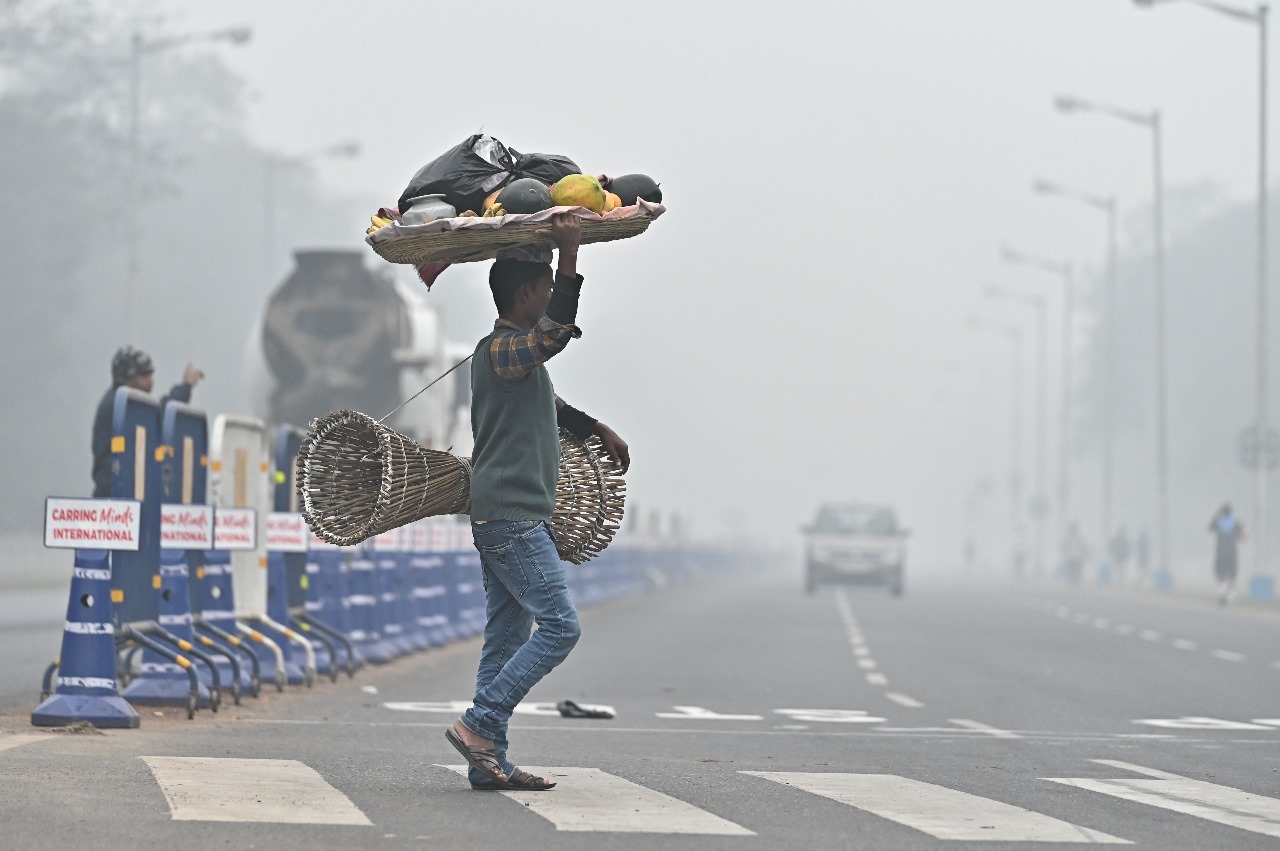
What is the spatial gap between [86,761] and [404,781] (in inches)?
52.5

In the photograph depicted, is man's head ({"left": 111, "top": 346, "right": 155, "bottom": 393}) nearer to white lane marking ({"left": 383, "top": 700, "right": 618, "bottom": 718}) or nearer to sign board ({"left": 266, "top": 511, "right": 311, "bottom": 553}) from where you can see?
sign board ({"left": 266, "top": 511, "right": 311, "bottom": 553})

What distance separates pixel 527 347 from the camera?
8.80 meters

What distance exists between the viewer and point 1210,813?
8.91m

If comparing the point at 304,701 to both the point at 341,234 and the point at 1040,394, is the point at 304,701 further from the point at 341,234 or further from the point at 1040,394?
the point at 341,234

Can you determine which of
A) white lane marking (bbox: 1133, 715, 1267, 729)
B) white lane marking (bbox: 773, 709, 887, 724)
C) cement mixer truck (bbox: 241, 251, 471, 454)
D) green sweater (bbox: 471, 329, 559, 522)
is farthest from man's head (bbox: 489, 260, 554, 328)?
cement mixer truck (bbox: 241, 251, 471, 454)

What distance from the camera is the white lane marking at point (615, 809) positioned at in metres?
8.05

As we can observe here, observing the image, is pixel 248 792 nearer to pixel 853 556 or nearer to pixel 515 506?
pixel 515 506

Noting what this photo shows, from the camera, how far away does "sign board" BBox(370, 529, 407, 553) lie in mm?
19500

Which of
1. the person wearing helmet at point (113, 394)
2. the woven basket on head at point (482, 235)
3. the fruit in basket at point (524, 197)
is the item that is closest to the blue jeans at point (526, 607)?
the woven basket on head at point (482, 235)

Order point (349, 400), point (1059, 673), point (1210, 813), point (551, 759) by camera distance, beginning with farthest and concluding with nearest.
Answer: point (349, 400) < point (1059, 673) < point (551, 759) < point (1210, 813)

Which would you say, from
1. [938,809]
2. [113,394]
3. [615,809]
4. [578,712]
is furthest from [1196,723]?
[615,809]

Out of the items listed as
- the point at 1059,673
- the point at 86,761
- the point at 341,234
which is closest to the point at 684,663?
the point at 1059,673

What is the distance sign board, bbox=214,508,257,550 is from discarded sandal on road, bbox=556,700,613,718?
213 cm

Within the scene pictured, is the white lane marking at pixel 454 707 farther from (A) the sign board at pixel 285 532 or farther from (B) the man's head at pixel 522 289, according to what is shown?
(B) the man's head at pixel 522 289
